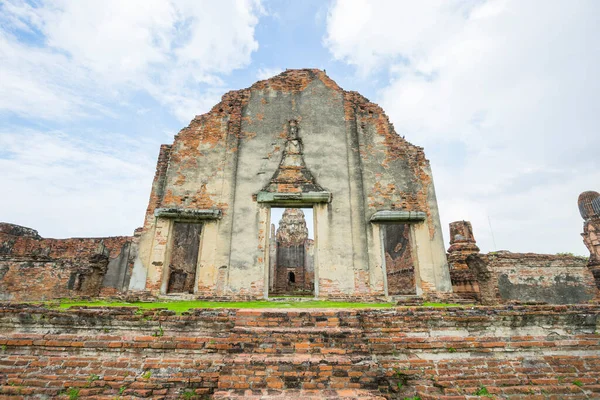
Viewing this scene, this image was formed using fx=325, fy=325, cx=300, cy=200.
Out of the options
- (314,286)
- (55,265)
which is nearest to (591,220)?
(314,286)

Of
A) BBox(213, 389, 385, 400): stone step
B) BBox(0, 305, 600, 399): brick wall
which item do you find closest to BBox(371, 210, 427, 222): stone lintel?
BBox(0, 305, 600, 399): brick wall

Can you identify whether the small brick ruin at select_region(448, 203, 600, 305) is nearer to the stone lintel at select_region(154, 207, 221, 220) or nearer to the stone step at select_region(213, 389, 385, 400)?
the stone lintel at select_region(154, 207, 221, 220)

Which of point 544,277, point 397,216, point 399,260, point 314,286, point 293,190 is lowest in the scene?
point 314,286

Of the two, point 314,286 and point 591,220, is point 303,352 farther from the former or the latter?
point 591,220

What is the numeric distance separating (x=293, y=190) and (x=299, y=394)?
255 inches

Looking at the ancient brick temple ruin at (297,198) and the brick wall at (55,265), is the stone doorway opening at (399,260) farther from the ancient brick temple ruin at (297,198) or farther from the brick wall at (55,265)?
the brick wall at (55,265)

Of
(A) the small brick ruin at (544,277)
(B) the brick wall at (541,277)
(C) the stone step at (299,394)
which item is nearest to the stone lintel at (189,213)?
(C) the stone step at (299,394)

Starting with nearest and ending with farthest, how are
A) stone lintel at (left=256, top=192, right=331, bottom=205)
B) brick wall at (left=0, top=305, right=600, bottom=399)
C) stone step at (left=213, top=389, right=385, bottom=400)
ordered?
stone step at (left=213, top=389, right=385, bottom=400) < brick wall at (left=0, top=305, right=600, bottom=399) < stone lintel at (left=256, top=192, right=331, bottom=205)

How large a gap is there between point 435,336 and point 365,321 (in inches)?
42.0

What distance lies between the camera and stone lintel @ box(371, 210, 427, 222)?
9.43 meters

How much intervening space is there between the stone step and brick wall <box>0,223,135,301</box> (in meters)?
7.50

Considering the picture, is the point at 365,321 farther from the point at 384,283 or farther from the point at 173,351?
the point at 384,283

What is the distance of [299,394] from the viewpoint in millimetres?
3895

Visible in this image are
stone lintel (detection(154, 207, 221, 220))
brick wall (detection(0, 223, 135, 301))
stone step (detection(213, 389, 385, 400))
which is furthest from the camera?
brick wall (detection(0, 223, 135, 301))
